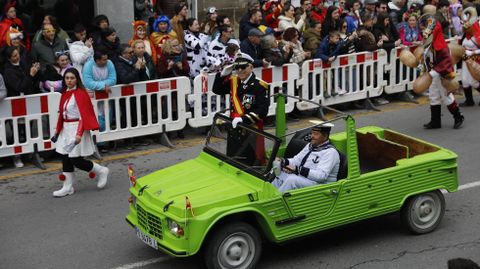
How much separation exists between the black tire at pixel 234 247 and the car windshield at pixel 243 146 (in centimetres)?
62

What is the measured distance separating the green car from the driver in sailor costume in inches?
5.9

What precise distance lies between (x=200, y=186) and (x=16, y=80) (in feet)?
14.7

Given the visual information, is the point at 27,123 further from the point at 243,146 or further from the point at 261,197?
the point at 261,197

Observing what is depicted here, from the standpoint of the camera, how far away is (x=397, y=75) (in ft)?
54.7

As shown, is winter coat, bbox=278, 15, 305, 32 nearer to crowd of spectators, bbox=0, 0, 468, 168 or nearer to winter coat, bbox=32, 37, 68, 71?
crowd of spectators, bbox=0, 0, 468, 168

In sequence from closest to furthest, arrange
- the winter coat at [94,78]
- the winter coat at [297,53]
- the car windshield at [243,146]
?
the car windshield at [243,146]
the winter coat at [94,78]
the winter coat at [297,53]

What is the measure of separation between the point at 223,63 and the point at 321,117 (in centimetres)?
211

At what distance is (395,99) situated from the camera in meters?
16.9

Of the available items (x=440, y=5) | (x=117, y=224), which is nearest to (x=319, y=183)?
(x=117, y=224)

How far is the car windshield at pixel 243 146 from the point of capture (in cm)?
894

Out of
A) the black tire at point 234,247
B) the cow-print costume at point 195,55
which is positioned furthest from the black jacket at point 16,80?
the black tire at point 234,247

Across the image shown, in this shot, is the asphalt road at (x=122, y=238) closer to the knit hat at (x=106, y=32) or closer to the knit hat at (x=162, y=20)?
the knit hat at (x=106, y=32)

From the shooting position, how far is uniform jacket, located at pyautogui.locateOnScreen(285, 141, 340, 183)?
9148 mm

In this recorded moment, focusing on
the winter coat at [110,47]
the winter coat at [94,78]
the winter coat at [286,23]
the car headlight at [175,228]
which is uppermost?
the winter coat at [286,23]
